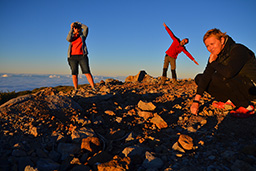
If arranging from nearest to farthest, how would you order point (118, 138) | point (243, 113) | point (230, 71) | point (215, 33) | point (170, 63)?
point (118, 138) < point (215, 33) < point (230, 71) < point (243, 113) < point (170, 63)

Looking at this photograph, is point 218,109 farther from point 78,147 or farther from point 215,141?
point 78,147

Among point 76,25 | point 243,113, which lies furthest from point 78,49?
point 243,113

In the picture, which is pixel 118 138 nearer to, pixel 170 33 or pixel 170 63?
pixel 170 63

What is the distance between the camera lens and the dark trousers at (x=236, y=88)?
9.88 ft

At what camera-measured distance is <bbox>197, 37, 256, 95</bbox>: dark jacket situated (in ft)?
9.06

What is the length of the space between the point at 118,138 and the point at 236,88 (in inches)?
90.9

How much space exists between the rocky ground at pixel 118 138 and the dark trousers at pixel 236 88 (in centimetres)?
32

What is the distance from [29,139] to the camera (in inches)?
87.0

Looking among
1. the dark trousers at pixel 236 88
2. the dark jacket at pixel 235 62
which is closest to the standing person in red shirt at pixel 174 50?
the dark trousers at pixel 236 88

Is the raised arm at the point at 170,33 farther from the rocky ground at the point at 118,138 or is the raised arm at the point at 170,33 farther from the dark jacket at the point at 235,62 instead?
the dark jacket at the point at 235,62

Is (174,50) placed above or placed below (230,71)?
above

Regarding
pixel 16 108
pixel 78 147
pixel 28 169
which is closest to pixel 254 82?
pixel 78 147

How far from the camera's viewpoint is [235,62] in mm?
2777

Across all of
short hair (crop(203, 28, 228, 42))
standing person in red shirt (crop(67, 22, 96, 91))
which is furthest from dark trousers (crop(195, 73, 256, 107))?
standing person in red shirt (crop(67, 22, 96, 91))
